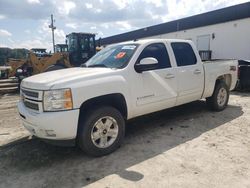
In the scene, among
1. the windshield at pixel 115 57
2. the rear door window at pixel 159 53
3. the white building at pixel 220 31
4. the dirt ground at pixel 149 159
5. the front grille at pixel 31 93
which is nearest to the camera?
the dirt ground at pixel 149 159

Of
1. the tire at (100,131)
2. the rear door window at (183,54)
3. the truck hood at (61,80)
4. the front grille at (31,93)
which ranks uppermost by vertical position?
the rear door window at (183,54)

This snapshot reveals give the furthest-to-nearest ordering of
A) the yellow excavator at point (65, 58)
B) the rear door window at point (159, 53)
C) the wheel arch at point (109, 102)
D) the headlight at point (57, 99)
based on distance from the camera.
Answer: the yellow excavator at point (65, 58)
the rear door window at point (159, 53)
the wheel arch at point (109, 102)
the headlight at point (57, 99)

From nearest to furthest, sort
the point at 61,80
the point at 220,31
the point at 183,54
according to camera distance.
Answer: the point at 61,80 → the point at 183,54 → the point at 220,31

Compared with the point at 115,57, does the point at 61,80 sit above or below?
below

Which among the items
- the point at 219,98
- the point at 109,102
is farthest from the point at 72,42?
the point at 109,102

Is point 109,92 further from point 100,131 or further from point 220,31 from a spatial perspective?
point 220,31

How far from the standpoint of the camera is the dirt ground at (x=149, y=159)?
11.8 ft

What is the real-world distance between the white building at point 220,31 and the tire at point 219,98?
1283 centimetres

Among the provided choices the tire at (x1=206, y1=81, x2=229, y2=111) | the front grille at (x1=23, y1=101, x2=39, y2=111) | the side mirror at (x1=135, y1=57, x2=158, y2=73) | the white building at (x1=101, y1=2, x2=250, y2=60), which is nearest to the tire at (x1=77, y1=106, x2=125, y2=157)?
the front grille at (x1=23, y1=101, x2=39, y2=111)

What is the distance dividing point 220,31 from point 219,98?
50.0ft

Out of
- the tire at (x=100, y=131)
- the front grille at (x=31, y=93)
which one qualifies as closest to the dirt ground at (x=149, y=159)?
the tire at (x=100, y=131)

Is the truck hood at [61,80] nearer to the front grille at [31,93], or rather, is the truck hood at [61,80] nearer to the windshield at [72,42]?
the front grille at [31,93]

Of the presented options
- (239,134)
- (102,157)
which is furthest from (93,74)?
(239,134)

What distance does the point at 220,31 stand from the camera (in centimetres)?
2053
